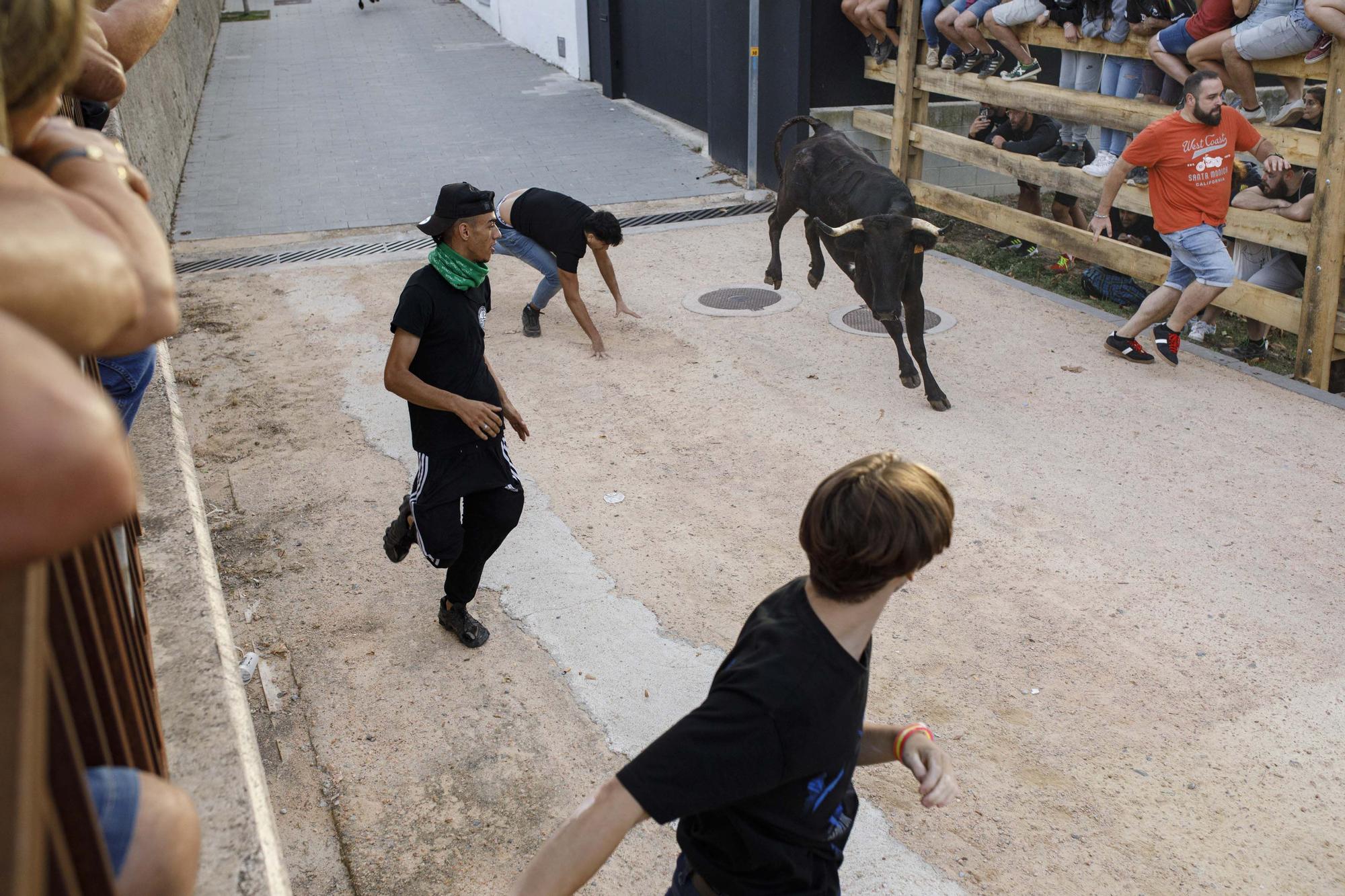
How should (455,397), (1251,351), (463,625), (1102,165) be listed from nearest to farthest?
(455,397) → (463,625) → (1251,351) → (1102,165)

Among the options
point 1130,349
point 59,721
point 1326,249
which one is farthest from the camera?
point 1130,349

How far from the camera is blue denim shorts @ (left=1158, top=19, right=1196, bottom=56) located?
8.02m

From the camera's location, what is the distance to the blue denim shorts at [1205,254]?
7.31m

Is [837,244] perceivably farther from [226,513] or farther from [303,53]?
[303,53]

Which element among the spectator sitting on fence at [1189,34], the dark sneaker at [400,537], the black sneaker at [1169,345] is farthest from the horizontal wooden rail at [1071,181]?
the dark sneaker at [400,537]

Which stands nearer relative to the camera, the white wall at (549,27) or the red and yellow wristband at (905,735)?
the red and yellow wristband at (905,735)

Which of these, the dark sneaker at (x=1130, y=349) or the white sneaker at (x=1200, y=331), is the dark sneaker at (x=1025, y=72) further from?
the dark sneaker at (x=1130, y=349)

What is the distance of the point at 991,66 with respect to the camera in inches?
411

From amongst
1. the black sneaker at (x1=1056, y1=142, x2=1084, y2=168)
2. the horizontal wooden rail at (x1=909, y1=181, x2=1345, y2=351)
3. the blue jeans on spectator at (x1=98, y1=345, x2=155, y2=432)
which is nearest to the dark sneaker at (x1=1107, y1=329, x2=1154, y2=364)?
the horizontal wooden rail at (x1=909, y1=181, x2=1345, y2=351)

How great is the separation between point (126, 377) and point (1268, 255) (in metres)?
7.88

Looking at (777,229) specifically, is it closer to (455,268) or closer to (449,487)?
(455,268)

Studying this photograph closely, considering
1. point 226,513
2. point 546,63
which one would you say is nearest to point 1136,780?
point 226,513

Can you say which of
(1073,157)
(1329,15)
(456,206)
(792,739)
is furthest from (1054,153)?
(792,739)

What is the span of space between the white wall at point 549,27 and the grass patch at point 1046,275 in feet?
31.1
